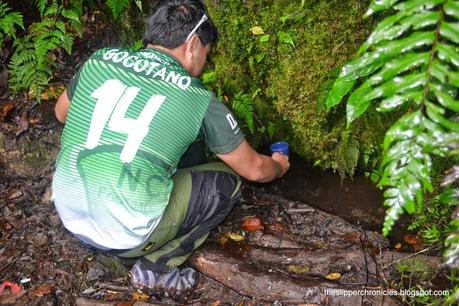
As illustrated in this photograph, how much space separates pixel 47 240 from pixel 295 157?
8.50ft

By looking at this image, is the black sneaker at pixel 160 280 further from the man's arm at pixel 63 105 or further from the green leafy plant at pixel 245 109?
the green leafy plant at pixel 245 109

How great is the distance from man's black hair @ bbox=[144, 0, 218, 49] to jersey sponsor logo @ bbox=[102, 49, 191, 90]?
0.72 feet

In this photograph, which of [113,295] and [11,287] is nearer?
[113,295]

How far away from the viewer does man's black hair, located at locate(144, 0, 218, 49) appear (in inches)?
135

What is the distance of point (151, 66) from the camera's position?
321cm

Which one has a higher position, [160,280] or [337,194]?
[337,194]

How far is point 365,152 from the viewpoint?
420cm

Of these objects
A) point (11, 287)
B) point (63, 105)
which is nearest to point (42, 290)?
point (11, 287)

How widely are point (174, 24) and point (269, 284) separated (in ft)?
6.93

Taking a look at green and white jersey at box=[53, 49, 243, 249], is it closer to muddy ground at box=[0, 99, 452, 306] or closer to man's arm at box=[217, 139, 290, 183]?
man's arm at box=[217, 139, 290, 183]

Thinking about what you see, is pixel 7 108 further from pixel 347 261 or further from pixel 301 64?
pixel 347 261

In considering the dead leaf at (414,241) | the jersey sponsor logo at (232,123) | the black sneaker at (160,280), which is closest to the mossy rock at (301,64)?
the dead leaf at (414,241)

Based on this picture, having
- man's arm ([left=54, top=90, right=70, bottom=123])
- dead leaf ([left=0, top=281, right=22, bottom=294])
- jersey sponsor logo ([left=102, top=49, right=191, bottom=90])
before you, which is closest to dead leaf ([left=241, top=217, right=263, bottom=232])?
jersey sponsor logo ([left=102, top=49, right=191, bottom=90])

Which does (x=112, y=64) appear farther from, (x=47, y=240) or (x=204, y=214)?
(x=47, y=240)
